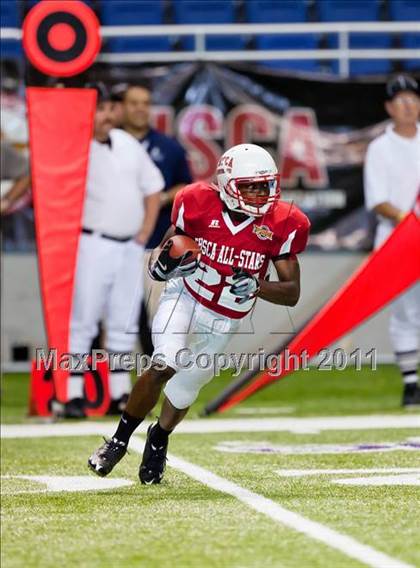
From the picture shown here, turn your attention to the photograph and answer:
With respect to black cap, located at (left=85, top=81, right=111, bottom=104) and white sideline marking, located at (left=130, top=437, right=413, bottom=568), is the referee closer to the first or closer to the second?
black cap, located at (left=85, top=81, right=111, bottom=104)

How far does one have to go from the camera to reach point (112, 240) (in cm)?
936

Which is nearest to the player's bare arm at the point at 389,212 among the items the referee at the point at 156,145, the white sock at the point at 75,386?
the referee at the point at 156,145

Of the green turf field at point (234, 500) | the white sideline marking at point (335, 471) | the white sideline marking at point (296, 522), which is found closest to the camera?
the white sideline marking at point (296, 522)

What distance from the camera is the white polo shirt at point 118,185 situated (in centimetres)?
935

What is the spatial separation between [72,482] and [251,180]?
146cm

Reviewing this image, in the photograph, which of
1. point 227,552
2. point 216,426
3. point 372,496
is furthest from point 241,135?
point 227,552

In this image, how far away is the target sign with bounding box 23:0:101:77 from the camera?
29.8 feet

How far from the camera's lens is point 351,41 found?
1469 centimetres

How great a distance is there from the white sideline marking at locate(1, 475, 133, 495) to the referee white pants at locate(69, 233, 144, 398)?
301 cm

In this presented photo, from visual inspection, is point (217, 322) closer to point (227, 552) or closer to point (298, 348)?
point (227, 552)

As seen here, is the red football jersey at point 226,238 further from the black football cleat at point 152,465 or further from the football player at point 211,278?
the black football cleat at point 152,465

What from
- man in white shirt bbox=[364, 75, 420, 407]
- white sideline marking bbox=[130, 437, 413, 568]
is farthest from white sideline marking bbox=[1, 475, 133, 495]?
man in white shirt bbox=[364, 75, 420, 407]

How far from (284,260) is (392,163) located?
13.6 feet

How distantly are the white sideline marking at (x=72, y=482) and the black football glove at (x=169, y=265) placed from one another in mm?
868
